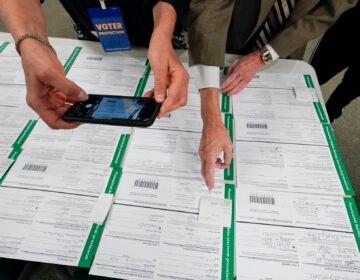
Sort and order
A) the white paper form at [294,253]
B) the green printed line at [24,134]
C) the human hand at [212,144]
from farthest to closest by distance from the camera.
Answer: the green printed line at [24,134], the human hand at [212,144], the white paper form at [294,253]

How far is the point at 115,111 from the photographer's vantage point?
59cm

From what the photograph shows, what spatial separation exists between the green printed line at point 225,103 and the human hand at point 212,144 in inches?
2.8

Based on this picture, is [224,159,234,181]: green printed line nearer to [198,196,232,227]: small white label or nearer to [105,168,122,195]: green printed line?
[198,196,232,227]: small white label

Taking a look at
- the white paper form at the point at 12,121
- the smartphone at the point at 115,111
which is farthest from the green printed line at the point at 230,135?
the white paper form at the point at 12,121

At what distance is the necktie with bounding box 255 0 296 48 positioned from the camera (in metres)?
0.76

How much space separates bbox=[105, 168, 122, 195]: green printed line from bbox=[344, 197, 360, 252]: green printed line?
506 mm

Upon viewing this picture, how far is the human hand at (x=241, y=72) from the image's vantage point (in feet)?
2.59

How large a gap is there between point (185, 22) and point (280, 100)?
37 centimetres

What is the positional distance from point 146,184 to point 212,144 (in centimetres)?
18


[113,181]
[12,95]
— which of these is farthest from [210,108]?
[12,95]

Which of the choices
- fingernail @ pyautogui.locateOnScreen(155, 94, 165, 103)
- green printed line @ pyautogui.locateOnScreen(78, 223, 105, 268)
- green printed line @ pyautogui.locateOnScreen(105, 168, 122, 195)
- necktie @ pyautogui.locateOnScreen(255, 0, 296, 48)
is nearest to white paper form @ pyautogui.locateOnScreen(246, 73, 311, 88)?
necktie @ pyautogui.locateOnScreen(255, 0, 296, 48)

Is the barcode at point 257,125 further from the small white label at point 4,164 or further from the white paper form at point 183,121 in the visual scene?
the small white label at point 4,164

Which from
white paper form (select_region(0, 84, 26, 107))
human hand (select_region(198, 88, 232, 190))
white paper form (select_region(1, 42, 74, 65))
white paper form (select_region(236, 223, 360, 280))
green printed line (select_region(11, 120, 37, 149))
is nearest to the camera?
white paper form (select_region(236, 223, 360, 280))

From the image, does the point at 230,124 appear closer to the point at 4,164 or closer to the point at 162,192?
the point at 162,192
